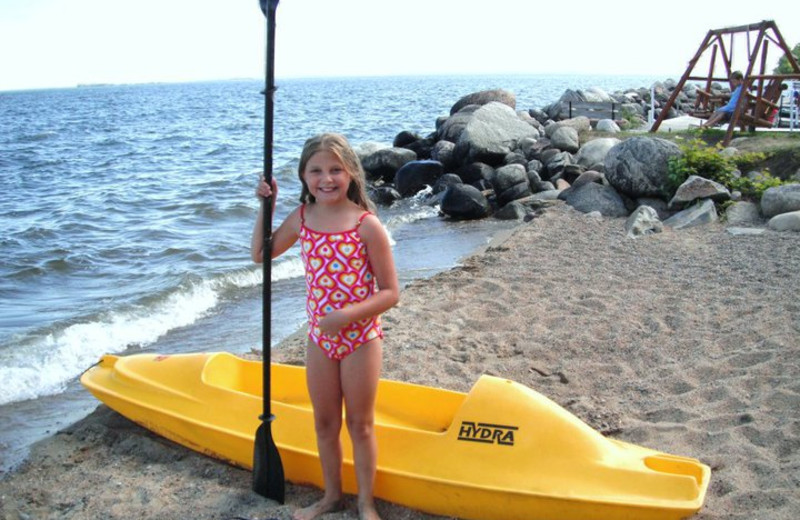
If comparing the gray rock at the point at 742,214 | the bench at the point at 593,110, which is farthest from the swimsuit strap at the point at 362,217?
the bench at the point at 593,110

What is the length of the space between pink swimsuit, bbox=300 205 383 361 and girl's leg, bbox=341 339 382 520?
2.3 inches

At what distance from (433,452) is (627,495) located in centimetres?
91

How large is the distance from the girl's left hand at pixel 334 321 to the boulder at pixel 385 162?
14.0 metres

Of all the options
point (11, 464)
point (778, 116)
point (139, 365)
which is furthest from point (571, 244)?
point (778, 116)

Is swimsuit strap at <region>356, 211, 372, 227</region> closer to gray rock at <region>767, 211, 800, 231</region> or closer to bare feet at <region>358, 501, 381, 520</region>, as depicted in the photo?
bare feet at <region>358, 501, 381, 520</region>

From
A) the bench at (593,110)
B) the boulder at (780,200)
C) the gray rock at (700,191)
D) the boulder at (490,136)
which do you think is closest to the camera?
the boulder at (780,200)

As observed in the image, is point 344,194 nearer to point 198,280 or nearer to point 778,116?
point 198,280

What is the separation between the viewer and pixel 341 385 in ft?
11.1

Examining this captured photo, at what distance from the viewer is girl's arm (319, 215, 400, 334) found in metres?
3.18

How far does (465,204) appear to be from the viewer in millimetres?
12555

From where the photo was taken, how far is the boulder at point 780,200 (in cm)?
923

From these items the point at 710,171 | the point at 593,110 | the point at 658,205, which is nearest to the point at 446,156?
the point at 593,110

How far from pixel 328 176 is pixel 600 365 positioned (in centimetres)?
289

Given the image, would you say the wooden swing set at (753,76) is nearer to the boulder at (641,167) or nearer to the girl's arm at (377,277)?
the boulder at (641,167)
